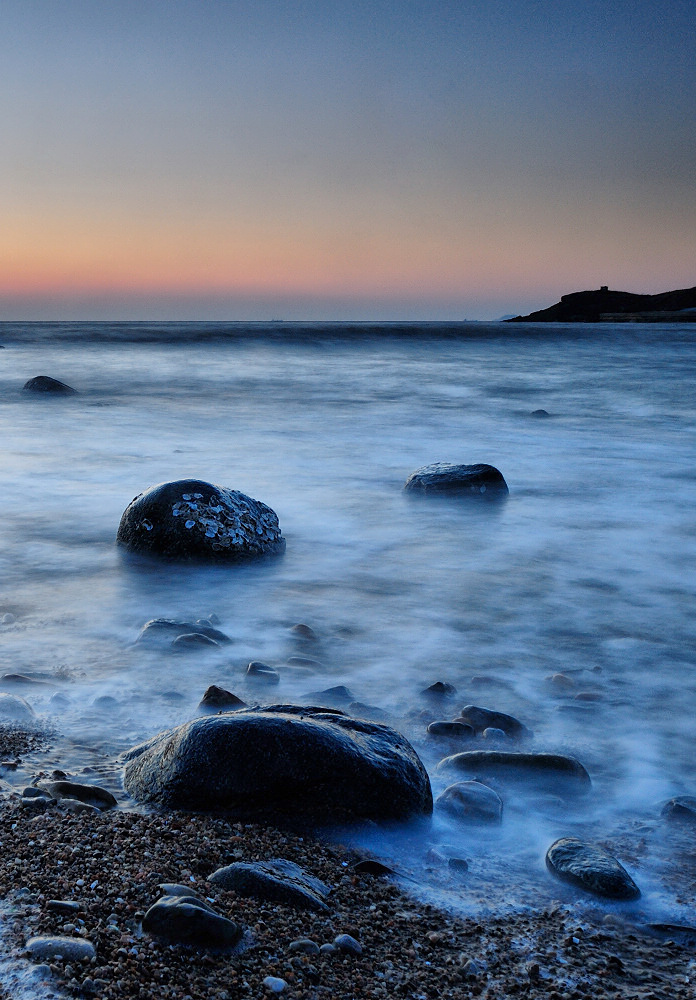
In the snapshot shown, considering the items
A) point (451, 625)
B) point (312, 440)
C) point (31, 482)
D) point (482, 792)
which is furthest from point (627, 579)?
point (312, 440)

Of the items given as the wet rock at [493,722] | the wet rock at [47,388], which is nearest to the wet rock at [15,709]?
the wet rock at [493,722]

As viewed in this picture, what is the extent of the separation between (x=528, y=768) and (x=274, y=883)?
0.91 metres

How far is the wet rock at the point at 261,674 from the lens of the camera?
299cm

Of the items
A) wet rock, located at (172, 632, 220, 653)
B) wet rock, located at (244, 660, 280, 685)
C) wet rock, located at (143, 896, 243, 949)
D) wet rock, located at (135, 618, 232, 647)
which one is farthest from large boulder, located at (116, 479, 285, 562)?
wet rock, located at (143, 896, 243, 949)

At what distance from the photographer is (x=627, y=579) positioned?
446 centimetres

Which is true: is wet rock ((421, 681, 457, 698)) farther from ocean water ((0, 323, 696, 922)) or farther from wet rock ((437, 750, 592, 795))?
wet rock ((437, 750, 592, 795))

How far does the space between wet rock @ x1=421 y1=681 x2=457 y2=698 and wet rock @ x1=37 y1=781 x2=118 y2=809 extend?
1.19 m

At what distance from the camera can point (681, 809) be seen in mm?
2215

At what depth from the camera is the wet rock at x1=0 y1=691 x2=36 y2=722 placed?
8.45 ft

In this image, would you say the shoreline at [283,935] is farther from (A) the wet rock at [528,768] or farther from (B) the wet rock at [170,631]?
(B) the wet rock at [170,631]

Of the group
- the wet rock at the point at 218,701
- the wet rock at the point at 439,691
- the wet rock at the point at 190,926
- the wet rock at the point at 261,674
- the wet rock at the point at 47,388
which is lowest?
the wet rock at the point at 439,691

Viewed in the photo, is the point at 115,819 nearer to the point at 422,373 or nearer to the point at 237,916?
the point at 237,916

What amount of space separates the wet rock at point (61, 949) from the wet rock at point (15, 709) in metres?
1.18

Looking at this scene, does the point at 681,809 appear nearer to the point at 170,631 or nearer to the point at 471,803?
the point at 471,803
